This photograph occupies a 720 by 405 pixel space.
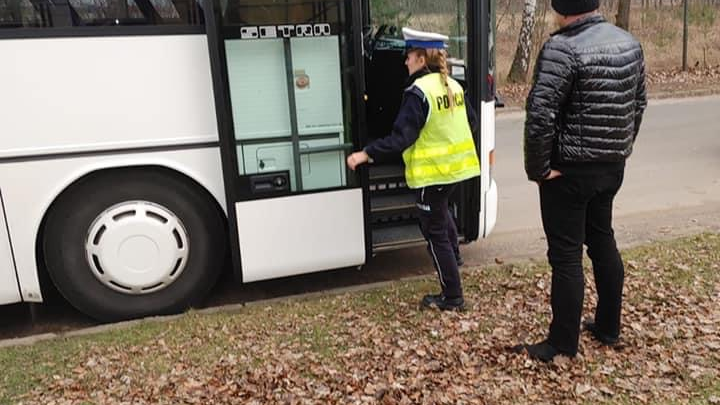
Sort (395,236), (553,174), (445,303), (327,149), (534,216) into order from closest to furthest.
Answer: (553,174), (445,303), (327,149), (395,236), (534,216)

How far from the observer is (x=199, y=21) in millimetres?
4215

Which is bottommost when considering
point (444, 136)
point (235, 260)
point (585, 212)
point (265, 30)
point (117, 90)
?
point (235, 260)

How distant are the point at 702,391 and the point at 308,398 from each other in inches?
77.2

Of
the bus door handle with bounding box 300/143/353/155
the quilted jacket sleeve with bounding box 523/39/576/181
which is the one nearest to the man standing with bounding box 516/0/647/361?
the quilted jacket sleeve with bounding box 523/39/576/181

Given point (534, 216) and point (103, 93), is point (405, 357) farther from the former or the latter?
point (534, 216)

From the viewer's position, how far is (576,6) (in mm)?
3266

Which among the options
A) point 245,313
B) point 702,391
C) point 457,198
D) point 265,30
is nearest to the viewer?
point 702,391

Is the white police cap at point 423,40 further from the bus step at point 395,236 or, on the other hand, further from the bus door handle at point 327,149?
the bus step at point 395,236

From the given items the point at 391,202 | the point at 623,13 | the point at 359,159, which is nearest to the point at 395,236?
the point at 391,202

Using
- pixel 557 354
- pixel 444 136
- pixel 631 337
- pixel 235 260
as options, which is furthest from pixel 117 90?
pixel 631 337

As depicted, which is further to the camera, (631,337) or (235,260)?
(235,260)

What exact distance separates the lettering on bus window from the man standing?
1593mm

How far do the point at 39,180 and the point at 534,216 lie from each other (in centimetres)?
467

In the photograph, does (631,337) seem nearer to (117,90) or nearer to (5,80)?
(117,90)
